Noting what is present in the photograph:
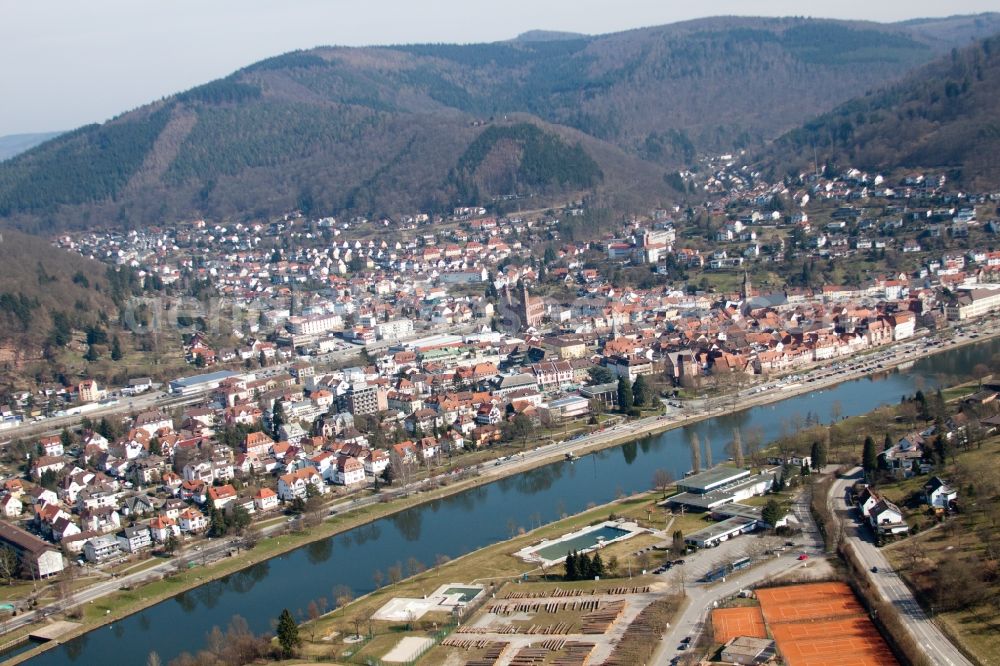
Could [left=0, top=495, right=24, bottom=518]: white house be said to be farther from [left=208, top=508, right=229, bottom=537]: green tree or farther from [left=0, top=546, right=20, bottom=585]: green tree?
[left=208, top=508, right=229, bottom=537]: green tree

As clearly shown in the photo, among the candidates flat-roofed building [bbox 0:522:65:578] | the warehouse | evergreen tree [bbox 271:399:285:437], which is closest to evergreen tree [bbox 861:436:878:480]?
evergreen tree [bbox 271:399:285:437]

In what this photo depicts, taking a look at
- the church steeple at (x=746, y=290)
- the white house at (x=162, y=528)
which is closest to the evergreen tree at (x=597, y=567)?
the white house at (x=162, y=528)

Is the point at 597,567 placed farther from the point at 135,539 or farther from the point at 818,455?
the point at 135,539

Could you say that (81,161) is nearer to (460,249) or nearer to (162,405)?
(460,249)

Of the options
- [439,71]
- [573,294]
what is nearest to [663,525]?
[573,294]

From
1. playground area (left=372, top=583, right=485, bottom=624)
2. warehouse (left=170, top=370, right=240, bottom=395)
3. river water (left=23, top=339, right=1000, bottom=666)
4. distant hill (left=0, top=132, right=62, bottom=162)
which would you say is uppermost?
distant hill (left=0, top=132, right=62, bottom=162)

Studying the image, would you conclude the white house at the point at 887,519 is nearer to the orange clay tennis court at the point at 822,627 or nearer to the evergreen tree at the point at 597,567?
the orange clay tennis court at the point at 822,627

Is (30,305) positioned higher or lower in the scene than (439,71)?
lower
